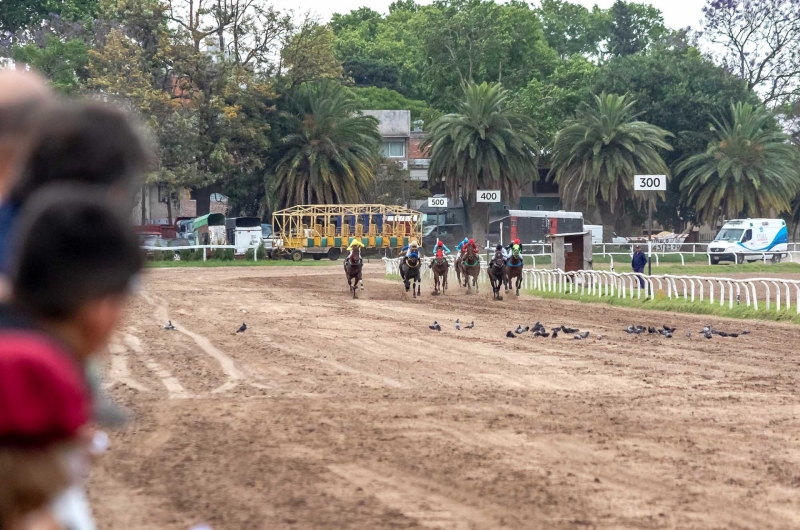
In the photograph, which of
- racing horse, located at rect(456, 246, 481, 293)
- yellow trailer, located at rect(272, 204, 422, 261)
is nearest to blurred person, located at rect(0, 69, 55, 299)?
racing horse, located at rect(456, 246, 481, 293)

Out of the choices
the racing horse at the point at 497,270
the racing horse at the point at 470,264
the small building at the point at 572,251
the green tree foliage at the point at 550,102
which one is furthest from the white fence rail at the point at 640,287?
the green tree foliage at the point at 550,102

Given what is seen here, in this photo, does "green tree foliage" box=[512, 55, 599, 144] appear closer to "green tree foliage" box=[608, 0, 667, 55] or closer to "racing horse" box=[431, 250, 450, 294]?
"green tree foliage" box=[608, 0, 667, 55]

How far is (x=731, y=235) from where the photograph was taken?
53250 millimetres

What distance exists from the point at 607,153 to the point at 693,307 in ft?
121

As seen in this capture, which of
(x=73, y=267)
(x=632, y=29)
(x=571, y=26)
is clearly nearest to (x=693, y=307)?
(x=73, y=267)

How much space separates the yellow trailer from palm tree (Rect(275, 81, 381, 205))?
3.65 m

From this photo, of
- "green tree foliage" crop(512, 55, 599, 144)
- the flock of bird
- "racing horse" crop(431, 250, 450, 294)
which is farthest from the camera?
"green tree foliage" crop(512, 55, 599, 144)

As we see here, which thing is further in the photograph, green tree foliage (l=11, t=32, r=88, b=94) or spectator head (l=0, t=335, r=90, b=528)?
green tree foliage (l=11, t=32, r=88, b=94)

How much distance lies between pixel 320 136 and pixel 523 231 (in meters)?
12.0

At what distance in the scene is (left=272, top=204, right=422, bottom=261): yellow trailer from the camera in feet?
182

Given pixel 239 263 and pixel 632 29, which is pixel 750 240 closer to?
pixel 239 263

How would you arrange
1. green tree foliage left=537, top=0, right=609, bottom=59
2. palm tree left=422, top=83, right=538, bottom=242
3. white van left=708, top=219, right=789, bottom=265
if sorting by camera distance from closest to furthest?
1. white van left=708, top=219, right=789, bottom=265
2. palm tree left=422, top=83, right=538, bottom=242
3. green tree foliage left=537, top=0, right=609, bottom=59

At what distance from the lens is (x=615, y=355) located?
14977mm

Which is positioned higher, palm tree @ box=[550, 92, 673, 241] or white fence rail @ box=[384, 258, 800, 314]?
palm tree @ box=[550, 92, 673, 241]
